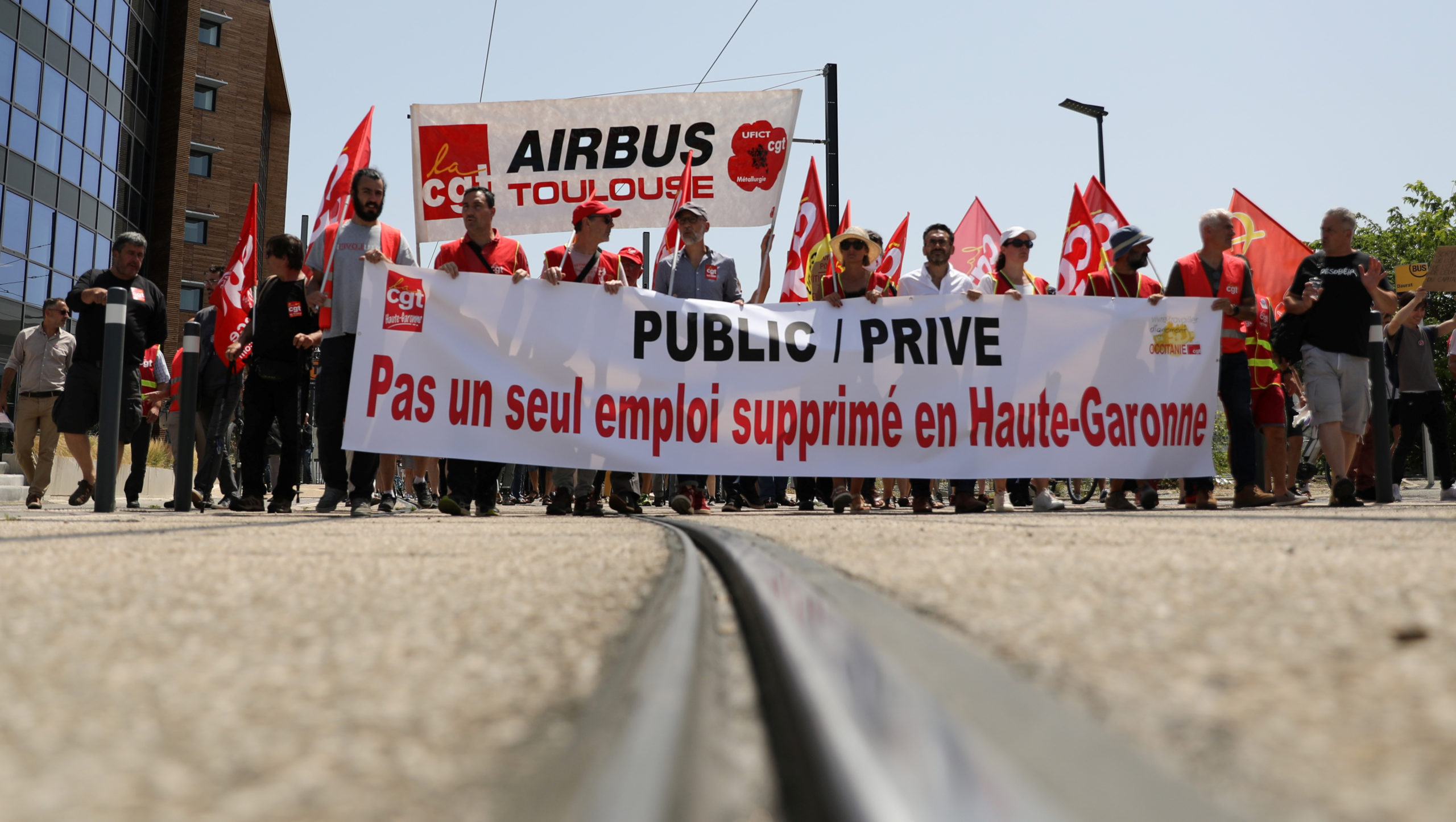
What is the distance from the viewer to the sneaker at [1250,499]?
6645 millimetres

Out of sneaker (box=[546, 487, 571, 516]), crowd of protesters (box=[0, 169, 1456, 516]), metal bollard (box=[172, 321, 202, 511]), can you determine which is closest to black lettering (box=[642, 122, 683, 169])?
crowd of protesters (box=[0, 169, 1456, 516])

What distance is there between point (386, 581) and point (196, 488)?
6959 millimetres

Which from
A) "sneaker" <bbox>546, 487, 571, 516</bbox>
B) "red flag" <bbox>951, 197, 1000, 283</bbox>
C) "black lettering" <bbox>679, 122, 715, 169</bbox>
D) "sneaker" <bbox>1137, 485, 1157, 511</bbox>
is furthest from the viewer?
A: "red flag" <bbox>951, 197, 1000, 283</bbox>

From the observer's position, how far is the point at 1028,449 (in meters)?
7.05

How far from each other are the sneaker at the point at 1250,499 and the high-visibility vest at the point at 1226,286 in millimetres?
883

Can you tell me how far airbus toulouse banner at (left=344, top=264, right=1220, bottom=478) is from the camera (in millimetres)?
6418

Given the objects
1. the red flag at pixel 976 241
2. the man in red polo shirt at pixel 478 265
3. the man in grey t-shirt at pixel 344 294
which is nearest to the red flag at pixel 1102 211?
the red flag at pixel 976 241

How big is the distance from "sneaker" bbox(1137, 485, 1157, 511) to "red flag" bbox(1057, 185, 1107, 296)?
76.3 inches

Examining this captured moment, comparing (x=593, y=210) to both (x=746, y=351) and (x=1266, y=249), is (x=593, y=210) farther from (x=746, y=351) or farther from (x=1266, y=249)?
(x=1266, y=249)

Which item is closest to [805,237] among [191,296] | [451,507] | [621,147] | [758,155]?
[758,155]

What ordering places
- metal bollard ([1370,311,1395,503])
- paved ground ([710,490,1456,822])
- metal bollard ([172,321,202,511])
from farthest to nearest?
1. metal bollard ([1370,311,1395,503])
2. metal bollard ([172,321,202,511])
3. paved ground ([710,490,1456,822])

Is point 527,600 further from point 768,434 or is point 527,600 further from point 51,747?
point 768,434

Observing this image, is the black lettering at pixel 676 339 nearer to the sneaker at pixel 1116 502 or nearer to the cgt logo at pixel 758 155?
the sneaker at pixel 1116 502

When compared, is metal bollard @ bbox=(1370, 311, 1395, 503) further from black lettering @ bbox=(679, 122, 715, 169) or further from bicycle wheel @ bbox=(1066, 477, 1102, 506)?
black lettering @ bbox=(679, 122, 715, 169)
